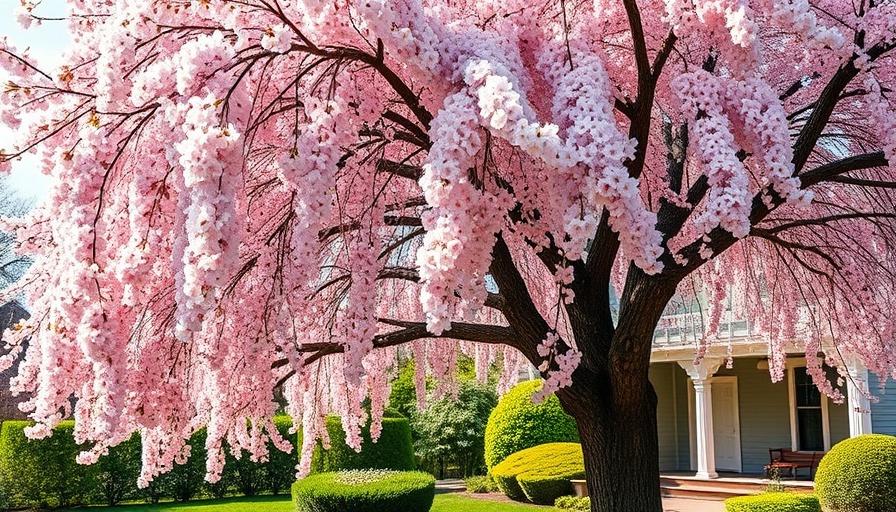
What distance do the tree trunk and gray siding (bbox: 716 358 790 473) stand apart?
11148mm

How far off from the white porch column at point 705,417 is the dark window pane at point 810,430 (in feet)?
5.74

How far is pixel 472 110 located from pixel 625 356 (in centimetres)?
241

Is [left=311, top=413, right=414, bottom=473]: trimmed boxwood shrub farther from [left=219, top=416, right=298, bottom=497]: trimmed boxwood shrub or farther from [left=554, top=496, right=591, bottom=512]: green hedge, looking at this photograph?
[left=554, top=496, right=591, bottom=512]: green hedge

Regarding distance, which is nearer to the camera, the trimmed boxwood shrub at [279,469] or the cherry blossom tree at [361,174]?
the cherry blossom tree at [361,174]

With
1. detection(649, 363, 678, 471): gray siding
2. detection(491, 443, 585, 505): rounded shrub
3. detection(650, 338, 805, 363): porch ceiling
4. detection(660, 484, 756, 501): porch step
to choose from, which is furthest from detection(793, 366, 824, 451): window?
detection(491, 443, 585, 505): rounded shrub

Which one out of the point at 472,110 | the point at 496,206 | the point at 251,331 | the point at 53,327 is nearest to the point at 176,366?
the point at 251,331

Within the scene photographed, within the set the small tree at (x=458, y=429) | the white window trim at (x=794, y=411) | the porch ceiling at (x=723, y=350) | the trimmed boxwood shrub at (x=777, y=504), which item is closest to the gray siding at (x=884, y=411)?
the white window trim at (x=794, y=411)

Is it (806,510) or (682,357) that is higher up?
(682,357)

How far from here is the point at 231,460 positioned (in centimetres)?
1627

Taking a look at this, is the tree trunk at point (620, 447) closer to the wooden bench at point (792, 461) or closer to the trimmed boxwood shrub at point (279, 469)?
the wooden bench at point (792, 461)

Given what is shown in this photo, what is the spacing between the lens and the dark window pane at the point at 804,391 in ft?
49.2

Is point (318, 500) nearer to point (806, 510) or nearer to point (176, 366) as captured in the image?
point (806, 510)

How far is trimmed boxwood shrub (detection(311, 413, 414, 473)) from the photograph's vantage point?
14.5 metres

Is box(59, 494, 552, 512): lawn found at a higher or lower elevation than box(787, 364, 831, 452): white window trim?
lower
